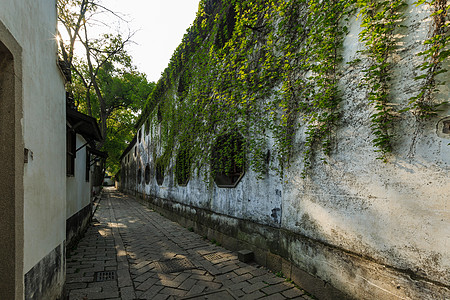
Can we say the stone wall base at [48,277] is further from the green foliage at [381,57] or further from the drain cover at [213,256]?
the green foliage at [381,57]

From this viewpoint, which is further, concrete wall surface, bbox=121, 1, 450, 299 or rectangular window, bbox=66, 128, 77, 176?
rectangular window, bbox=66, 128, 77, 176

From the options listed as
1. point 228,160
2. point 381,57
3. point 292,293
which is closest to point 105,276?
point 292,293

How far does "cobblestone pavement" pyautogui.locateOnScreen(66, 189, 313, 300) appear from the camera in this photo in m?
3.50

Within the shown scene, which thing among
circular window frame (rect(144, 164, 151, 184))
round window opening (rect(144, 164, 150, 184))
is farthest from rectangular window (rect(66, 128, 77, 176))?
round window opening (rect(144, 164, 150, 184))

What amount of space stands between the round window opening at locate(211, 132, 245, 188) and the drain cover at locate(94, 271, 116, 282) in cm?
301

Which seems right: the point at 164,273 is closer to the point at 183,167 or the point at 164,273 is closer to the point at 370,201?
the point at 370,201

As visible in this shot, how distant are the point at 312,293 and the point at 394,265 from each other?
134cm

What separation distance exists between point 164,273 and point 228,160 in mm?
2942

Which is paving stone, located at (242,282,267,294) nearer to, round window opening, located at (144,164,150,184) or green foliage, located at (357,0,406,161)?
green foliage, located at (357,0,406,161)

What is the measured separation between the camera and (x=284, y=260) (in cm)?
400

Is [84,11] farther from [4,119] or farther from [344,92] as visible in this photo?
[344,92]

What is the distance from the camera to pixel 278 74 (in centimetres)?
448

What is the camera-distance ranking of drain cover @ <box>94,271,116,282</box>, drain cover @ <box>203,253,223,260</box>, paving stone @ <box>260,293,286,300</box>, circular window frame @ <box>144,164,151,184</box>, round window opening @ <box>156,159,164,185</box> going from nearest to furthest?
paving stone @ <box>260,293,286,300</box>
drain cover @ <box>94,271,116,282</box>
drain cover @ <box>203,253,223,260</box>
round window opening @ <box>156,159,164,185</box>
circular window frame @ <box>144,164,151,184</box>

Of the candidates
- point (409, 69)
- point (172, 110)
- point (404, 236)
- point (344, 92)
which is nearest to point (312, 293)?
point (404, 236)
